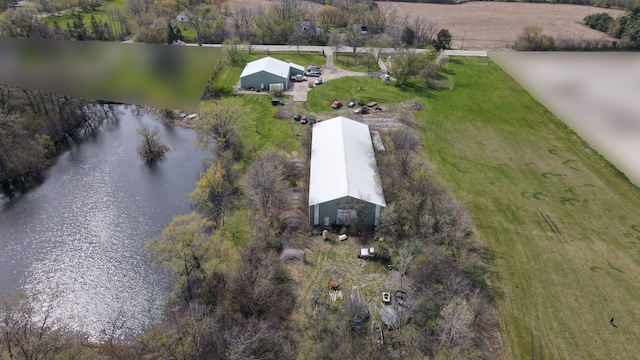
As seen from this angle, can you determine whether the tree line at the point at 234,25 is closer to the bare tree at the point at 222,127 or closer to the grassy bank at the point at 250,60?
the grassy bank at the point at 250,60

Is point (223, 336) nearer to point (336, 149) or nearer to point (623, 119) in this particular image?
point (336, 149)

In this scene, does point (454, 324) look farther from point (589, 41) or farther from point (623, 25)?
point (623, 25)

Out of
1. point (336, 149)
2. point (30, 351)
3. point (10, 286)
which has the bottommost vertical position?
point (10, 286)

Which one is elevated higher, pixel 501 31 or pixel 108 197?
pixel 501 31

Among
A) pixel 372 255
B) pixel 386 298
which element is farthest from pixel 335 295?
pixel 372 255

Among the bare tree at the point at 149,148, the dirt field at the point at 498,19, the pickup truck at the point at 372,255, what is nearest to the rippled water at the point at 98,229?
the bare tree at the point at 149,148

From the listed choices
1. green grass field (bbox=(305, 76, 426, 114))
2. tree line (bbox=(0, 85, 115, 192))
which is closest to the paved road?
green grass field (bbox=(305, 76, 426, 114))

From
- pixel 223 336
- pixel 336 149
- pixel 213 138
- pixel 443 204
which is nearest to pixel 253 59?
pixel 213 138
